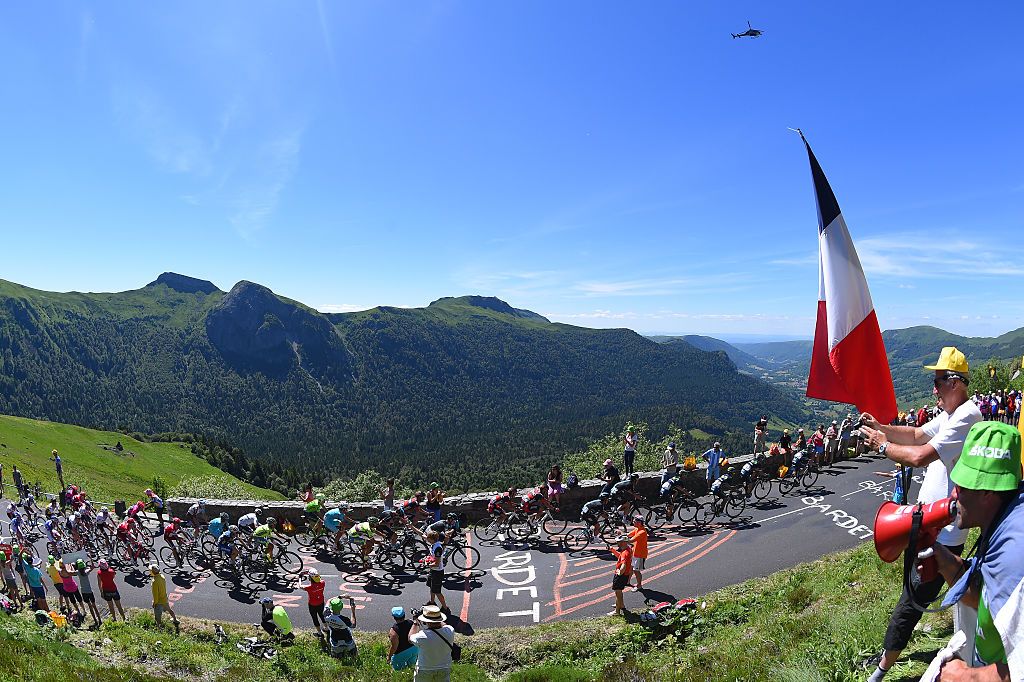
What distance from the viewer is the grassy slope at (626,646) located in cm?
600

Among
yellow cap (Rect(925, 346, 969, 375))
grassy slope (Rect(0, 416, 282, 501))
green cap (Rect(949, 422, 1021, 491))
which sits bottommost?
grassy slope (Rect(0, 416, 282, 501))

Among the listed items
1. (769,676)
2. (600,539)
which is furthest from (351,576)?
(769,676)

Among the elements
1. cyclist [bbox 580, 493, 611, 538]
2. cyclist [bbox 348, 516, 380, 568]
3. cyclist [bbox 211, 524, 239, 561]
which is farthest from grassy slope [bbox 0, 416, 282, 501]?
cyclist [bbox 580, 493, 611, 538]

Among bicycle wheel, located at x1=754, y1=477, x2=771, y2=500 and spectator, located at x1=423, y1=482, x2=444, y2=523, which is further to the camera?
bicycle wheel, located at x1=754, y1=477, x2=771, y2=500

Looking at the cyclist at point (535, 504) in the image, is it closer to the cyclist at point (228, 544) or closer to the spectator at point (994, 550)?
the cyclist at point (228, 544)

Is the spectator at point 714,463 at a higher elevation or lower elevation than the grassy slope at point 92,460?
higher

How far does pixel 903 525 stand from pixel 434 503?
12.7 m

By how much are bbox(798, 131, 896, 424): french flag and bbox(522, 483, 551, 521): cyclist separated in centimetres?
1076

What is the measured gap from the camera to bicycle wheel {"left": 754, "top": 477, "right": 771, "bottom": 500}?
1602 cm

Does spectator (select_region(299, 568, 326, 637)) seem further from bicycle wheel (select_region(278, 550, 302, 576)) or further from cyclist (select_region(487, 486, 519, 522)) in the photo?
cyclist (select_region(487, 486, 519, 522))

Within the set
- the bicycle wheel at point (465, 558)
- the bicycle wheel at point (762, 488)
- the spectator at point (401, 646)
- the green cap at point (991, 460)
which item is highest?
the green cap at point (991, 460)

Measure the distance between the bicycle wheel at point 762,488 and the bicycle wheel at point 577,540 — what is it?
19.8 ft

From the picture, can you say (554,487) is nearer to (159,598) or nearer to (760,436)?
(760,436)

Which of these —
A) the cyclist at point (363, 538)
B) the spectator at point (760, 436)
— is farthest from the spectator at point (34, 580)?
the spectator at point (760, 436)
